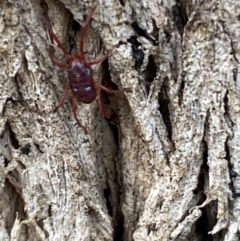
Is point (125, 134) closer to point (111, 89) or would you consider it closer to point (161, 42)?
point (111, 89)

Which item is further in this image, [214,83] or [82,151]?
[82,151]

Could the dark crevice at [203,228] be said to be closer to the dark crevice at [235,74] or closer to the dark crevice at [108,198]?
the dark crevice at [108,198]

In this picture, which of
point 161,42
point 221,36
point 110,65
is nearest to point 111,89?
point 110,65

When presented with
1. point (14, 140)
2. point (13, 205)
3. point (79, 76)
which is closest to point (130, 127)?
point (79, 76)

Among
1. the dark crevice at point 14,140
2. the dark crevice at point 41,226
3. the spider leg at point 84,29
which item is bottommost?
the dark crevice at point 41,226

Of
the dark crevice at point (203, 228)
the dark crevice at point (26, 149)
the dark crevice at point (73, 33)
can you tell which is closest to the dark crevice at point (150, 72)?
the dark crevice at point (73, 33)

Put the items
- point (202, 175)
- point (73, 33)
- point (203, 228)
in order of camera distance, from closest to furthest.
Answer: point (73, 33), point (202, 175), point (203, 228)

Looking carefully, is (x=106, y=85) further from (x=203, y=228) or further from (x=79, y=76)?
(x=203, y=228)

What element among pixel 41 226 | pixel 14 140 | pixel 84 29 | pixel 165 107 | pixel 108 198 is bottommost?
pixel 41 226
